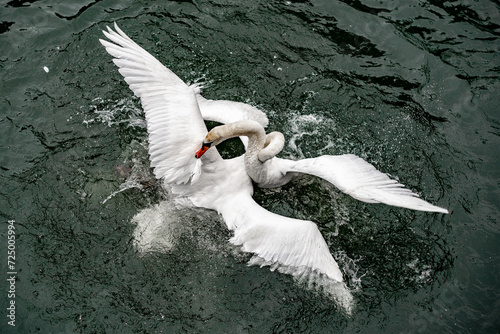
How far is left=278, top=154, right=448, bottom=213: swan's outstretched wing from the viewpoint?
5.54 meters

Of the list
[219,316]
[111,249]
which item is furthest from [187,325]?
[111,249]

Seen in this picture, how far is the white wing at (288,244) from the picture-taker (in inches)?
223

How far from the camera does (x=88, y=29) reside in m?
8.77

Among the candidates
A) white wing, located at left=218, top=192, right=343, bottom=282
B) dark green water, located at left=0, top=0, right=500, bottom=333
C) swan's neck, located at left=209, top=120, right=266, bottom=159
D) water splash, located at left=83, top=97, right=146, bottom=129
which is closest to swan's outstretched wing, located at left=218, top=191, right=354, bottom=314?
white wing, located at left=218, top=192, right=343, bottom=282

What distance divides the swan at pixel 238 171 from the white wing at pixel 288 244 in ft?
0.04

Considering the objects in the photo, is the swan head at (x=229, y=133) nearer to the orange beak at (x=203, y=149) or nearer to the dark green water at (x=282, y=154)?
the orange beak at (x=203, y=149)

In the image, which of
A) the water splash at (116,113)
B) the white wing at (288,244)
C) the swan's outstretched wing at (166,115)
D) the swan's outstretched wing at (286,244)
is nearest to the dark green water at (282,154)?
the water splash at (116,113)

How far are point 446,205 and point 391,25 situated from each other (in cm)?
402

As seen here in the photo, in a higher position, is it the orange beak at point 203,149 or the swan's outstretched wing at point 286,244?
the orange beak at point 203,149

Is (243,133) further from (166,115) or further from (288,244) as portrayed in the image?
(288,244)

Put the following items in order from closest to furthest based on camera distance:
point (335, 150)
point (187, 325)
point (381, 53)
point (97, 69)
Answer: point (187, 325) → point (335, 150) → point (97, 69) → point (381, 53)

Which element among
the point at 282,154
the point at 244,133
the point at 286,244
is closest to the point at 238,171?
the point at 244,133

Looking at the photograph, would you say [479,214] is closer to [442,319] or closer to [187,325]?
[442,319]

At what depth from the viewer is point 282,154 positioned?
7770 millimetres
